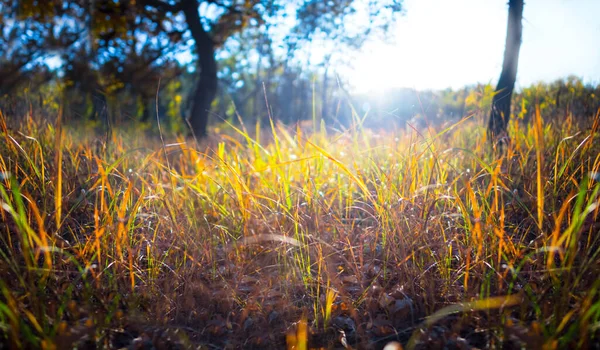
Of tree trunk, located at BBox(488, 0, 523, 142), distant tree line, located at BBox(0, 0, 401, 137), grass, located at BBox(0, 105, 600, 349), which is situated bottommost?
grass, located at BBox(0, 105, 600, 349)

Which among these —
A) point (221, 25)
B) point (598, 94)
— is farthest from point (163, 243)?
point (221, 25)

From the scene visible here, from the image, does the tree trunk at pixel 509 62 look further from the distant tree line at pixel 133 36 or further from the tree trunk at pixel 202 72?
the tree trunk at pixel 202 72

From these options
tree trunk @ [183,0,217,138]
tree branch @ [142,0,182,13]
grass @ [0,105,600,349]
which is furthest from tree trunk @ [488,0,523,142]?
tree branch @ [142,0,182,13]

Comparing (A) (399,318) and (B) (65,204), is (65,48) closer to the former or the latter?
(B) (65,204)

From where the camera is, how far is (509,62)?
11.8 feet

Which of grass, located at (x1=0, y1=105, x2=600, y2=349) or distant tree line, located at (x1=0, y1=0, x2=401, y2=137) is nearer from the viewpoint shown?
grass, located at (x1=0, y1=105, x2=600, y2=349)

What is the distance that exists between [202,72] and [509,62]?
533 cm

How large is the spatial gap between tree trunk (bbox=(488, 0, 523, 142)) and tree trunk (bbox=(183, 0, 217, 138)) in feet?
16.3

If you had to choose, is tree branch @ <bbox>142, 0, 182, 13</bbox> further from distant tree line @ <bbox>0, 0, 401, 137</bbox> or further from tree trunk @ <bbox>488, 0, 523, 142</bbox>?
tree trunk @ <bbox>488, 0, 523, 142</bbox>

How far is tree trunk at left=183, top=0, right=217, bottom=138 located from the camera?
7.04 metres

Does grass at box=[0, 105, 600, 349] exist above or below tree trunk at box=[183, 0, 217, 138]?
below

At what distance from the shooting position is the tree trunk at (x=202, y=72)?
23.1 ft

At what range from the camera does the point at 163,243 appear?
1820 mm

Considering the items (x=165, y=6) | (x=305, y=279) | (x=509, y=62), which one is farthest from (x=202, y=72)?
(x=305, y=279)
